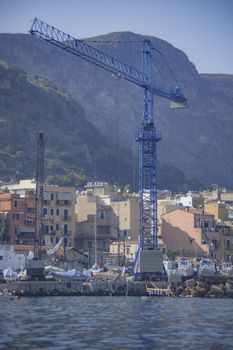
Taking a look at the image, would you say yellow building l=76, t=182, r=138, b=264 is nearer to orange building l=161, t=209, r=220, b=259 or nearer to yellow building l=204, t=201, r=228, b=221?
orange building l=161, t=209, r=220, b=259

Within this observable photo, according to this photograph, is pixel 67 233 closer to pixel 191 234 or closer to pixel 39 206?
pixel 39 206

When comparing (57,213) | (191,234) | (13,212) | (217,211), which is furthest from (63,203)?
(217,211)

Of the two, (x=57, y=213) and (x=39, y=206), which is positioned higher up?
(x=39, y=206)

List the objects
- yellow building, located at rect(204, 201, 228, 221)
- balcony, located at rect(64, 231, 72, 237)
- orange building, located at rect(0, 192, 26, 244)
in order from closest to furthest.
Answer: orange building, located at rect(0, 192, 26, 244), balcony, located at rect(64, 231, 72, 237), yellow building, located at rect(204, 201, 228, 221)

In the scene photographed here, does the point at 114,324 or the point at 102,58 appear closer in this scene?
the point at 114,324

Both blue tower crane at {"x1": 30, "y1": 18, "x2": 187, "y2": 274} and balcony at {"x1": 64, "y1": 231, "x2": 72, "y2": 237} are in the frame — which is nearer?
blue tower crane at {"x1": 30, "y1": 18, "x2": 187, "y2": 274}

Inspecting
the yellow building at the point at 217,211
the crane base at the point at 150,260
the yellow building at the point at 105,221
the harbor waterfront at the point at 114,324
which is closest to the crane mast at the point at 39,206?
the yellow building at the point at 105,221

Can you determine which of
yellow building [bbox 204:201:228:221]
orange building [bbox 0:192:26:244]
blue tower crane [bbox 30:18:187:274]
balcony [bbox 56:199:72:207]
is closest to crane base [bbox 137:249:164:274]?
blue tower crane [bbox 30:18:187:274]

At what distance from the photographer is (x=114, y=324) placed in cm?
6128

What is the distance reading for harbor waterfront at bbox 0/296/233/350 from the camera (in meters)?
49.9

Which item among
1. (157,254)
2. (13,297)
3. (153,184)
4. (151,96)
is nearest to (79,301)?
(13,297)

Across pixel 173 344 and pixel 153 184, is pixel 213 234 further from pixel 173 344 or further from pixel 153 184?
pixel 173 344

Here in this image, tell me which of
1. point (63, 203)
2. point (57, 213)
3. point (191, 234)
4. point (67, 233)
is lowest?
point (191, 234)

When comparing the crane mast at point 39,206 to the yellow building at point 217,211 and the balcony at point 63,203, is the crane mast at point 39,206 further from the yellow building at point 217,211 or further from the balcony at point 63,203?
the yellow building at point 217,211
